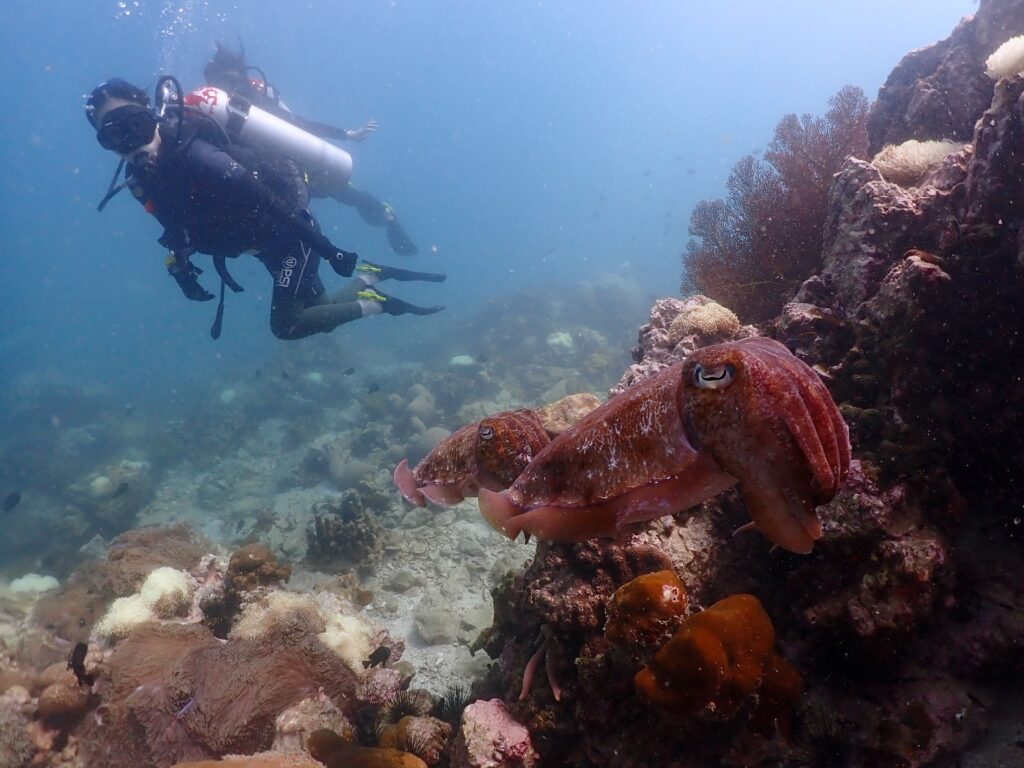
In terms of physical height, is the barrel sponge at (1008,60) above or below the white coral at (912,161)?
above

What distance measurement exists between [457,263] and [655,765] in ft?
343

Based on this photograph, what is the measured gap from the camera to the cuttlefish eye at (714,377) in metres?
1.86

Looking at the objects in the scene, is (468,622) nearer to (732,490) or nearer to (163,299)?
(732,490)

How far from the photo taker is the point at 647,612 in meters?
2.45

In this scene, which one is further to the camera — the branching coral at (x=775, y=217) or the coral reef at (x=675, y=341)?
the branching coral at (x=775, y=217)

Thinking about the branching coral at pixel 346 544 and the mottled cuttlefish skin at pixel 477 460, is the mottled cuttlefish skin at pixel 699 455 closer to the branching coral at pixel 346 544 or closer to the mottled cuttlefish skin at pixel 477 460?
the mottled cuttlefish skin at pixel 477 460

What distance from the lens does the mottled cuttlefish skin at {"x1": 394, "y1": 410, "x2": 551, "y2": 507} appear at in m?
2.94

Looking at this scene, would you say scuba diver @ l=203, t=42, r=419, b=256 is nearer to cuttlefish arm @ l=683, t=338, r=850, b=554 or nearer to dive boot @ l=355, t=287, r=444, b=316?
dive boot @ l=355, t=287, r=444, b=316

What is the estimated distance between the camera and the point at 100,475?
18344mm

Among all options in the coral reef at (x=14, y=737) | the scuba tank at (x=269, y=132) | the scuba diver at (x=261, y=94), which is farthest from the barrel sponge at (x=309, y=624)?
the scuba diver at (x=261, y=94)

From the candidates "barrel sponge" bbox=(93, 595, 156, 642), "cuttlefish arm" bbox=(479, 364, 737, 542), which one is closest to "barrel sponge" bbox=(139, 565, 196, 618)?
"barrel sponge" bbox=(93, 595, 156, 642)

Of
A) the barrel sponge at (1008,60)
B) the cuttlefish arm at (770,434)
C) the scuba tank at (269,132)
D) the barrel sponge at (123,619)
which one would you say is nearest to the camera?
the cuttlefish arm at (770,434)

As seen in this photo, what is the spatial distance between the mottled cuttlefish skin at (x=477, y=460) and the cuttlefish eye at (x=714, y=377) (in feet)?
3.85

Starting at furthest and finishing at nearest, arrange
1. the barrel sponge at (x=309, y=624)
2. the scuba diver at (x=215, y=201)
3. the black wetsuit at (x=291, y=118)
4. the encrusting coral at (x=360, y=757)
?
the black wetsuit at (x=291, y=118) < the scuba diver at (x=215, y=201) < the barrel sponge at (x=309, y=624) < the encrusting coral at (x=360, y=757)
